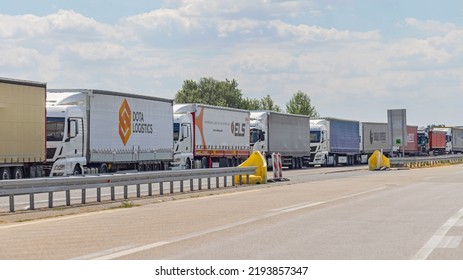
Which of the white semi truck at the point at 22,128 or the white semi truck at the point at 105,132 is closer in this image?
the white semi truck at the point at 22,128

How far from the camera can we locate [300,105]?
146m

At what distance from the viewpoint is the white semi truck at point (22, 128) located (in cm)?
3156

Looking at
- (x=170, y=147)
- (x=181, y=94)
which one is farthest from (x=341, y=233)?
(x=181, y=94)

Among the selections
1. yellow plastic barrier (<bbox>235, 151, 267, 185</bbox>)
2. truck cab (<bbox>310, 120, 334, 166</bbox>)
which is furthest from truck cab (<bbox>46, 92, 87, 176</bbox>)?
truck cab (<bbox>310, 120, 334, 166</bbox>)

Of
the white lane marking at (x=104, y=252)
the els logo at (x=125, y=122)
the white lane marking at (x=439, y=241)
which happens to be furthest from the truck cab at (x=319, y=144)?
the white lane marking at (x=104, y=252)

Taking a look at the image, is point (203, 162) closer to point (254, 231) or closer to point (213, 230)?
point (213, 230)

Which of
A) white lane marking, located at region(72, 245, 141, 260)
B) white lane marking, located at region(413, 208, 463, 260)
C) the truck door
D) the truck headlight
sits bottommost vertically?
white lane marking, located at region(413, 208, 463, 260)

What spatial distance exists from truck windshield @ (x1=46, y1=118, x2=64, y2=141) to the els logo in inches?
178

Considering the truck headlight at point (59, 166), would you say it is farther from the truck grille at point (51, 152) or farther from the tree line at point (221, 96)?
the tree line at point (221, 96)

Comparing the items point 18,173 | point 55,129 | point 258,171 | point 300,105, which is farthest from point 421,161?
point 300,105

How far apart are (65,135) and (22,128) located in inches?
129

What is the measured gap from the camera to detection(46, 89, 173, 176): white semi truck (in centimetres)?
3566

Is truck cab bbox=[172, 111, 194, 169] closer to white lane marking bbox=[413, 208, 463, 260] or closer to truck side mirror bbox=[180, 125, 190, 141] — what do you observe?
truck side mirror bbox=[180, 125, 190, 141]

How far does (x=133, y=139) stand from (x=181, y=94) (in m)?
106
